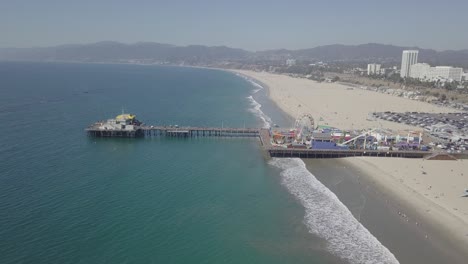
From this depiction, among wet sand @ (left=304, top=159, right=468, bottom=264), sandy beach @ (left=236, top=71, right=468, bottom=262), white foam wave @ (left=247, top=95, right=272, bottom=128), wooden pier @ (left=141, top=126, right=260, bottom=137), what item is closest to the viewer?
wet sand @ (left=304, top=159, right=468, bottom=264)

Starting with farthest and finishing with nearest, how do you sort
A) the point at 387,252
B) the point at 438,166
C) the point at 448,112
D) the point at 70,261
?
the point at 448,112 → the point at 438,166 → the point at 387,252 → the point at 70,261

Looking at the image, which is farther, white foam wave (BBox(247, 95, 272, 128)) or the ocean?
white foam wave (BBox(247, 95, 272, 128))

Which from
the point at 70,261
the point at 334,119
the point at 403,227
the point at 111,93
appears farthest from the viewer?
the point at 111,93

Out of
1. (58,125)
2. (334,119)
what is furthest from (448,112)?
(58,125)

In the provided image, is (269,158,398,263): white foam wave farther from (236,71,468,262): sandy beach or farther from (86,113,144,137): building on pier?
(86,113,144,137): building on pier

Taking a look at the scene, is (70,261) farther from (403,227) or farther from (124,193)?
(403,227)

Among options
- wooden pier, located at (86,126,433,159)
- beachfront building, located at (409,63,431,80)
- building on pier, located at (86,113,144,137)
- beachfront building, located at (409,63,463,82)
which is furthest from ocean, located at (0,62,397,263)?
beachfront building, located at (409,63,431,80)

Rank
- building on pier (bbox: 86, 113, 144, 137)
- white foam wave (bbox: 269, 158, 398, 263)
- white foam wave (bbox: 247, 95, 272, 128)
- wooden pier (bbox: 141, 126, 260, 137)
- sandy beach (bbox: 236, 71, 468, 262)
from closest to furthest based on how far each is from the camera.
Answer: white foam wave (bbox: 269, 158, 398, 263) < sandy beach (bbox: 236, 71, 468, 262) < building on pier (bbox: 86, 113, 144, 137) < wooden pier (bbox: 141, 126, 260, 137) < white foam wave (bbox: 247, 95, 272, 128)

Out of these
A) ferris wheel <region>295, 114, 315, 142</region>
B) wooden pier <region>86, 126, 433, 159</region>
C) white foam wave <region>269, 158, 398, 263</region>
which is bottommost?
white foam wave <region>269, 158, 398, 263</region>
